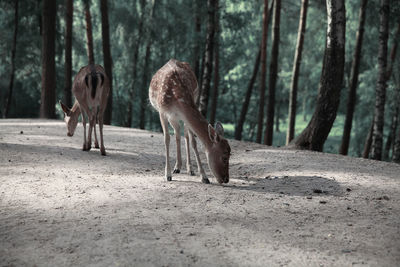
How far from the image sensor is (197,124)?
22.5ft

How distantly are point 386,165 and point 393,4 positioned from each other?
36.7ft

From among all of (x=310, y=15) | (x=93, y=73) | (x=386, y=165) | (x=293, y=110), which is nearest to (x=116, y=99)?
(x=310, y=15)

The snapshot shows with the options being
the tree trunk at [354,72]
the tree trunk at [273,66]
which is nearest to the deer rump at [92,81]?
the tree trunk at [273,66]

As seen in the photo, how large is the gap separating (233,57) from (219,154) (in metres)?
28.0

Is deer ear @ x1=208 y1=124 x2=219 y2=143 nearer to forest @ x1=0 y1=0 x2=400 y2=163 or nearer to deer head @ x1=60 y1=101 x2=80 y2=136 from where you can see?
forest @ x1=0 y1=0 x2=400 y2=163

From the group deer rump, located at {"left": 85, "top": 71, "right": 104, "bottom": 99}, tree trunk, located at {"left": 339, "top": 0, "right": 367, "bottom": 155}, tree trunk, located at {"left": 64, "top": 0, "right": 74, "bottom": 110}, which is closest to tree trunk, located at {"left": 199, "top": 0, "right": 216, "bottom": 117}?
deer rump, located at {"left": 85, "top": 71, "right": 104, "bottom": 99}

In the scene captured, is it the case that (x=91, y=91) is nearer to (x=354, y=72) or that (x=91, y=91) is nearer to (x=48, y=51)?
(x=48, y=51)

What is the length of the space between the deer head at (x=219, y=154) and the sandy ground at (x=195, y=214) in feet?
0.73

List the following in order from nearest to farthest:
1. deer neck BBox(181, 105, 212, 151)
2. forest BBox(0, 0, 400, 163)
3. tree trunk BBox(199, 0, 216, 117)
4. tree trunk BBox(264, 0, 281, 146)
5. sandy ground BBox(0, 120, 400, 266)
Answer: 1. sandy ground BBox(0, 120, 400, 266)
2. deer neck BBox(181, 105, 212, 151)
3. forest BBox(0, 0, 400, 163)
4. tree trunk BBox(199, 0, 216, 117)
5. tree trunk BBox(264, 0, 281, 146)

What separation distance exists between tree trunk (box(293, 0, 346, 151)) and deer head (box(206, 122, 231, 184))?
14.6 ft

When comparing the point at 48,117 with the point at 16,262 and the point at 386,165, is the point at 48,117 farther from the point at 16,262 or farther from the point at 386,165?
the point at 16,262

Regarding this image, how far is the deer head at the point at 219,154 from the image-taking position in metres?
6.66

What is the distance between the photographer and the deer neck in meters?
6.82

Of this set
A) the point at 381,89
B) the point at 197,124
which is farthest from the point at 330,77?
the point at 197,124
